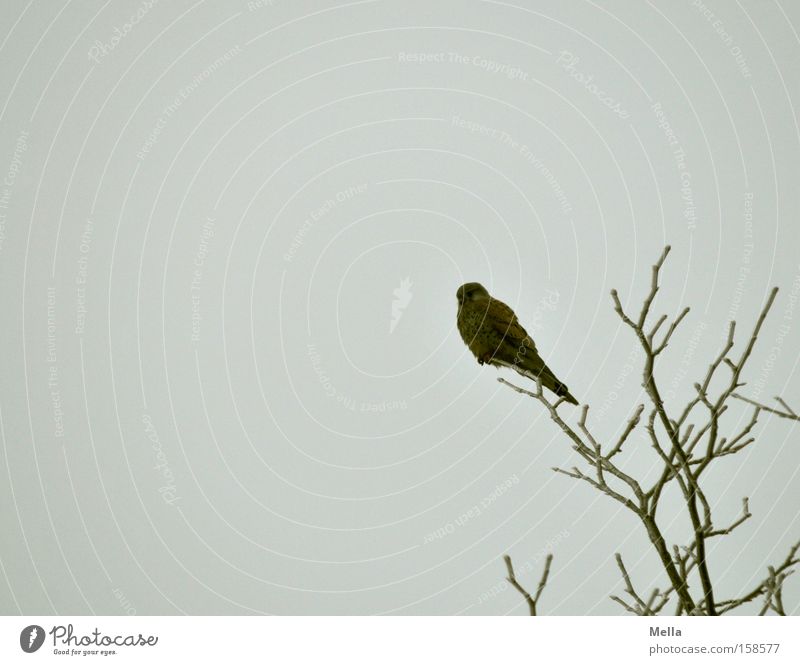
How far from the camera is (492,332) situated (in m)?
6.32

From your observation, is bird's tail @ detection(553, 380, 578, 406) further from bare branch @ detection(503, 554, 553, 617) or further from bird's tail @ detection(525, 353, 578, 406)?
bare branch @ detection(503, 554, 553, 617)

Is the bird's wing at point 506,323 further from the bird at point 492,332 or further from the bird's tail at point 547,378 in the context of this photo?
the bird's tail at point 547,378

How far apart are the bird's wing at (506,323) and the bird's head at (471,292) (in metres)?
0.18

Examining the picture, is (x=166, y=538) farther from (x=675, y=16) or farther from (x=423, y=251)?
(x=675, y=16)

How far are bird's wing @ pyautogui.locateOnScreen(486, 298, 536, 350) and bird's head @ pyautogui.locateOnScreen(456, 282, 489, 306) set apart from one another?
177 millimetres

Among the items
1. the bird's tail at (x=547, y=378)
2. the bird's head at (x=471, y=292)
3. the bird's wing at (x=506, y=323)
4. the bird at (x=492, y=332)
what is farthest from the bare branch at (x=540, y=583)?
the bird's head at (x=471, y=292)

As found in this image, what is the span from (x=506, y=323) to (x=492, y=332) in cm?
13

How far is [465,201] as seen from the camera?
1250cm

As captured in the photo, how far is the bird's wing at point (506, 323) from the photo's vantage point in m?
6.09

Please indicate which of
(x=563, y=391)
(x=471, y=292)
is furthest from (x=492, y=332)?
(x=563, y=391)

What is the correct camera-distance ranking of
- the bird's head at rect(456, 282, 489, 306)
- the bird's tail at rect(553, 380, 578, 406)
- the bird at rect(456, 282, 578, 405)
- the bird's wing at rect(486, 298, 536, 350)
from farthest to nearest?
the bird's head at rect(456, 282, 489, 306), the bird's wing at rect(486, 298, 536, 350), the bird at rect(456, 282, 578, 405), the bird's tail at rect(553, 380, 578, 406)

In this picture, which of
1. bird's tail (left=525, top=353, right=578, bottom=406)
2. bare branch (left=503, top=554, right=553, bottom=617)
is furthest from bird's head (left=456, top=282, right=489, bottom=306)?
bare branch (left=503, top=554, right=553, bottom=617)

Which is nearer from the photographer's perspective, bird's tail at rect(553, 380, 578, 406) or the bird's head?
bird's tail at rect(553, 380, 578, 406)

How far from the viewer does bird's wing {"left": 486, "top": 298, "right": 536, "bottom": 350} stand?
609 centimetres
